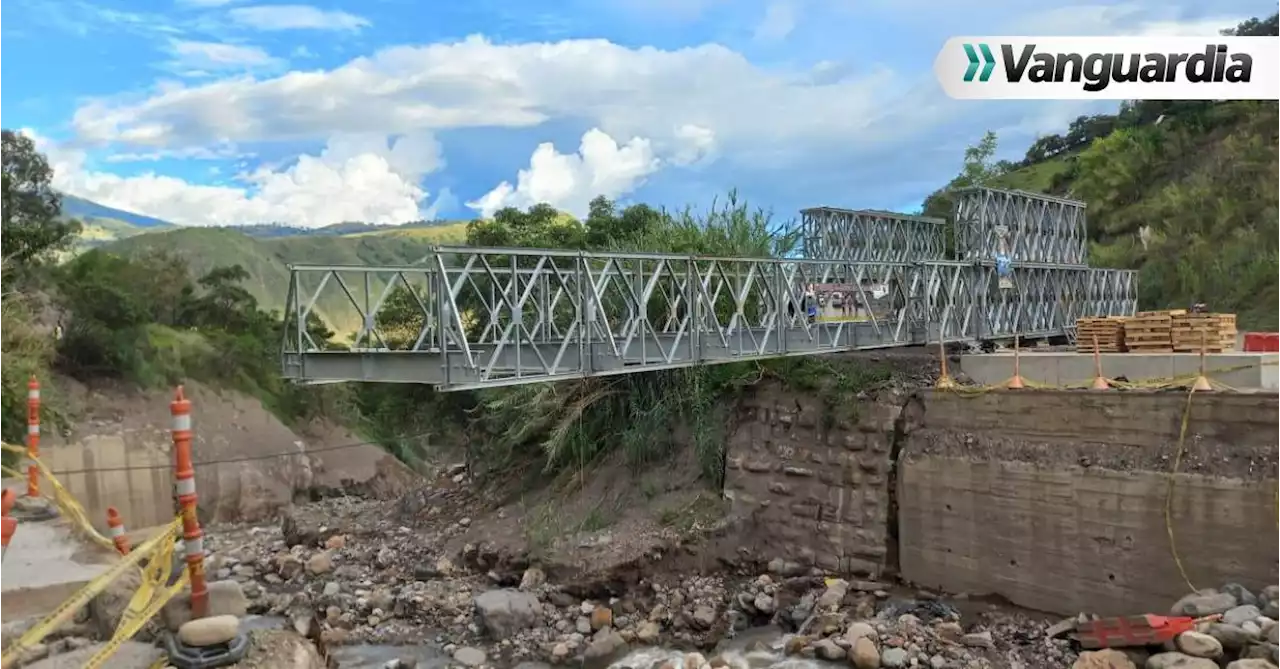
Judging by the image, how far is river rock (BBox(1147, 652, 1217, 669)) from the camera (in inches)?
421

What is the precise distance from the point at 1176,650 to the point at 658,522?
9091mm

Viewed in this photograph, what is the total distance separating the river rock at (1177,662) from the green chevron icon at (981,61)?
46.9 feet

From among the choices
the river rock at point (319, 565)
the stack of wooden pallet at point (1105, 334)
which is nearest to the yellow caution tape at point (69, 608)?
the river rock at point (319, 565)

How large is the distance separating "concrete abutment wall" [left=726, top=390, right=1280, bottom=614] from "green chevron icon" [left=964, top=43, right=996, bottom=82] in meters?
8.75

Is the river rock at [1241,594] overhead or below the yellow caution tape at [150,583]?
below

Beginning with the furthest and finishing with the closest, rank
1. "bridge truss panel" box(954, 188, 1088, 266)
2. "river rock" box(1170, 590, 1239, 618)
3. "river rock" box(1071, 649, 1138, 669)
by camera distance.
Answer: "bridge truss panel" box(954, 188, 1088, 266) → "river rock" box(1170, 590, 1239, 618) → "river rock" box(1071, 649, 1138, 669)

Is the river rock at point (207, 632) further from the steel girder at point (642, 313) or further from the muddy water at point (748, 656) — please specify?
the muddy water at point (748, 656)

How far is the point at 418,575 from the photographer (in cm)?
1834

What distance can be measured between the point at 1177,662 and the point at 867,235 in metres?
19.7

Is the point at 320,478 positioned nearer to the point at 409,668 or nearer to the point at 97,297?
the point at 97,297

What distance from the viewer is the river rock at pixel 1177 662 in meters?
10.7

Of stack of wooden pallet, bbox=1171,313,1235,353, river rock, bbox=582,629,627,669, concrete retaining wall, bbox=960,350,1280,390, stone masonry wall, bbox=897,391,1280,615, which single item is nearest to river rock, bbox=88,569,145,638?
river rock, bbox=582,629,627,669

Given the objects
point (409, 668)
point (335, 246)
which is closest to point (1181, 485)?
point (409, 668)

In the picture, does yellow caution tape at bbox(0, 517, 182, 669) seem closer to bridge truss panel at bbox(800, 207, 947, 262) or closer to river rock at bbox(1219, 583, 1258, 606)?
river rock at bbox(1219, 583, 1258, 606)
